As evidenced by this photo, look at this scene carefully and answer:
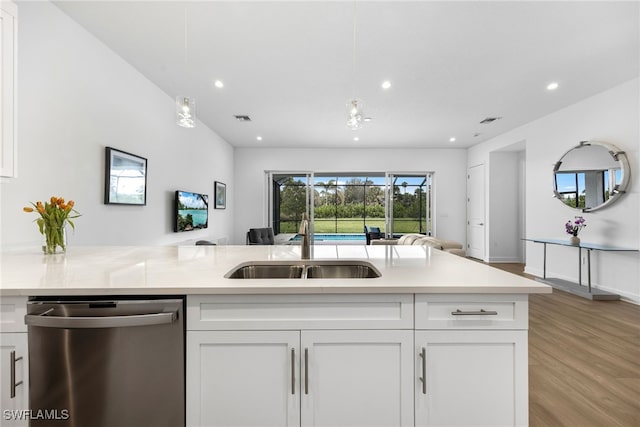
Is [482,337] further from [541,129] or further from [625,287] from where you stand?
[541,129]

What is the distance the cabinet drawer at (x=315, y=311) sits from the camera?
109 centimetres

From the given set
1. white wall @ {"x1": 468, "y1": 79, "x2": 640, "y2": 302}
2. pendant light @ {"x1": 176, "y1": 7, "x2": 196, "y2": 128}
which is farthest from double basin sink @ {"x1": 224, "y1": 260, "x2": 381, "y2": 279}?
white wall @ {"x1": 468, "y1": 79, "x2": 640, "y2": 302}

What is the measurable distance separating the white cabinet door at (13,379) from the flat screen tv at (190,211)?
320 cm

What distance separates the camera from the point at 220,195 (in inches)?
242

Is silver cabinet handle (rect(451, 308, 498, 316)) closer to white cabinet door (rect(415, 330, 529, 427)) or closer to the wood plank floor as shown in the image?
white cabinet door (rect(415, 330, 529, 427))

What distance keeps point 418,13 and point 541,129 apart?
405 cm

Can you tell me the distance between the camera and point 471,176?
7.18 metres

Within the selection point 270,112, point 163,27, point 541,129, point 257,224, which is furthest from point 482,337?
point 257,224

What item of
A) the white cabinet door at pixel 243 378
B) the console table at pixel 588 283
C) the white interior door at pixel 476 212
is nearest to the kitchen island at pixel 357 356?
the white cabinet door at pixel 243 378

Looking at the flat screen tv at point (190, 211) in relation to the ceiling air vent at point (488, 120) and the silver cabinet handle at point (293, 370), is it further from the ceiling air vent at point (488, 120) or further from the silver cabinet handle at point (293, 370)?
the ceiling air vent at point (488, 120)

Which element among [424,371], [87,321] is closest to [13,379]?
[87,321]

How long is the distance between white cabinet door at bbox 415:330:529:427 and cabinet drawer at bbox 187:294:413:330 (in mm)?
139

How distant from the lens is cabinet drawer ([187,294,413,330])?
42.9 inches

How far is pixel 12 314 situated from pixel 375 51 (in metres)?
Result: 3.21
